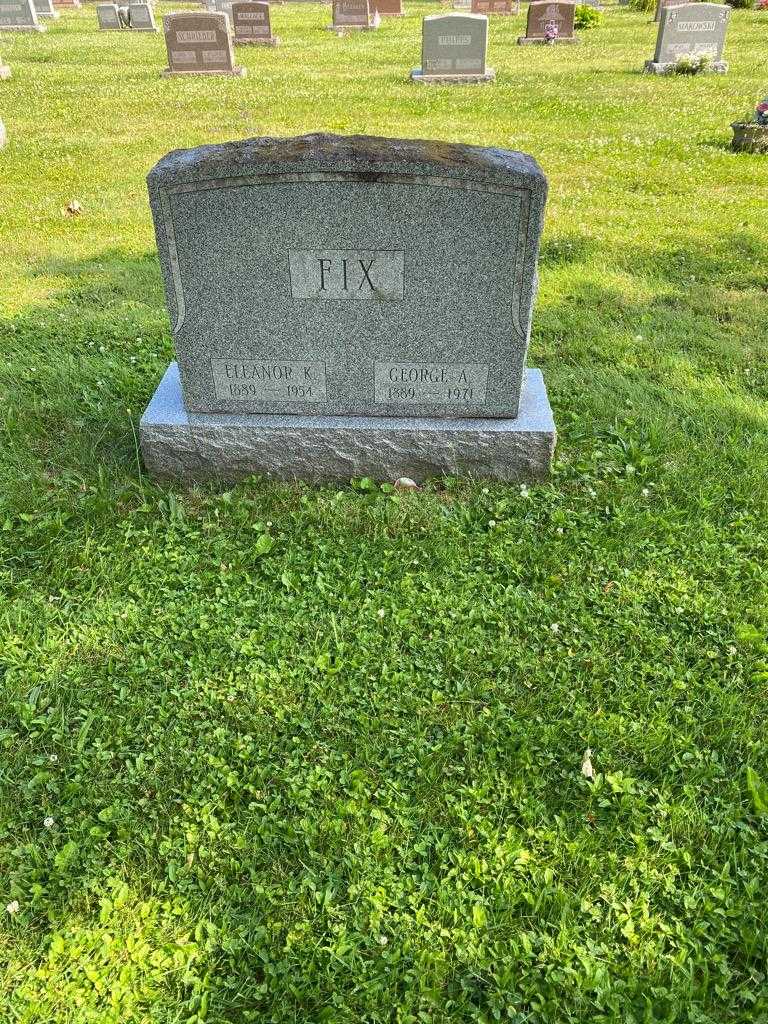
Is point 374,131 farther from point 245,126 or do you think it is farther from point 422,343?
point 422,343

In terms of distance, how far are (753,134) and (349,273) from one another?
8.65 m

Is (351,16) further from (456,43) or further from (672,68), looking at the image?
(672,68)

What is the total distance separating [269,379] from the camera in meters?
3.84

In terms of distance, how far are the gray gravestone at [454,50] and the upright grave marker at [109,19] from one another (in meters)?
12.4

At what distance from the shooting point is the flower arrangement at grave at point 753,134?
965cm

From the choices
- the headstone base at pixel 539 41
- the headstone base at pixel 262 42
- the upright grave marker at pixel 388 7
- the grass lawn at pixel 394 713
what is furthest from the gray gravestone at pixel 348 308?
the upright grave marker at pixel 388 7

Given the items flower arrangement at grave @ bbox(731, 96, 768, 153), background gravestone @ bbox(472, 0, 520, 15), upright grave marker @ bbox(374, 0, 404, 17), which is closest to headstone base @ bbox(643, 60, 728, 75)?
flower arrangement at grave @ bbox(731, 96, 768, 153)

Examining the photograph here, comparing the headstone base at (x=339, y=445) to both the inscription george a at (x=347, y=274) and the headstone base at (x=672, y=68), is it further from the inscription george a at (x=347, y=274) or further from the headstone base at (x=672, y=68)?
the headstone base at (x=672, y=68)

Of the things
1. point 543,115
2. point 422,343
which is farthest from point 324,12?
point 422,343

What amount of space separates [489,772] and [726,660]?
1114 mm

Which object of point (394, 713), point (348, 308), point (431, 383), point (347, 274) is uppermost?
point (347, 274)

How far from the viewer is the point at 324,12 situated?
25359mm

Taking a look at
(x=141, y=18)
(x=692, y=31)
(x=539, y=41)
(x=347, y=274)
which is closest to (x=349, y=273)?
(x=347, y=274)

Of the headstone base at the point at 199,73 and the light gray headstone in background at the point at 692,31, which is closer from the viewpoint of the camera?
the light gray headstone in background at the point at 692,31
